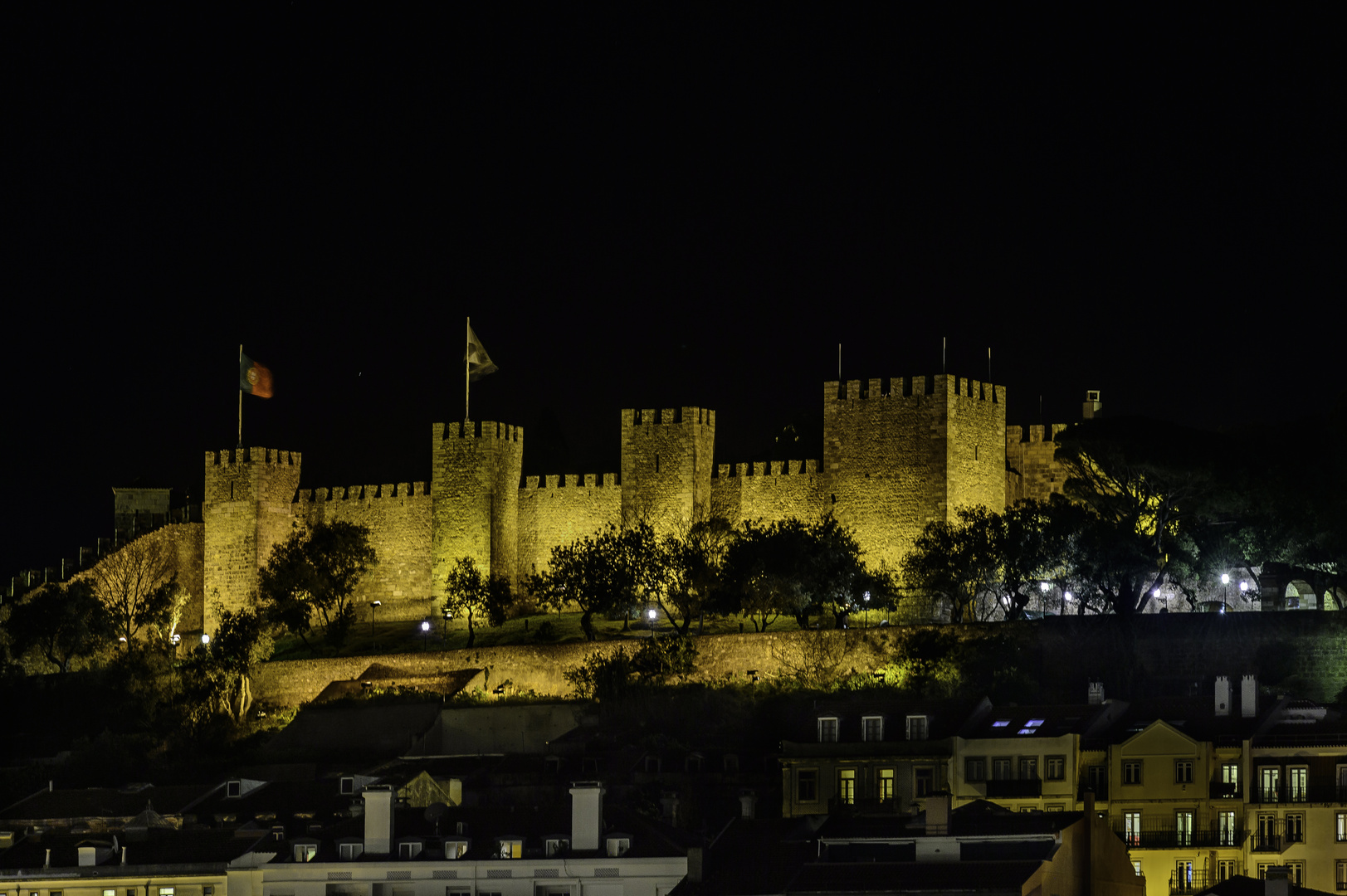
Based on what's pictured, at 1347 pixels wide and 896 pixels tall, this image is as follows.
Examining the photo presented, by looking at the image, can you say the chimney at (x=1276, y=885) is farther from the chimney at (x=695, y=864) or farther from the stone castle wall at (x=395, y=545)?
the stone castle wall at (x=395, y=545)

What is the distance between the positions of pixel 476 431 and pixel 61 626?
39.7 ft

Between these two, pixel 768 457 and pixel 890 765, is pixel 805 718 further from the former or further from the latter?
pixel 768 457

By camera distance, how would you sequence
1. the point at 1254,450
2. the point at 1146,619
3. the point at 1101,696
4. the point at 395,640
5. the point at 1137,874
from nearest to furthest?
the point at 1137,874
the point at 1101,696
the point at 1146,619
the point at 1254,450
the point at 395,640

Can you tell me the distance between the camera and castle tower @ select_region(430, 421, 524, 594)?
233 feet

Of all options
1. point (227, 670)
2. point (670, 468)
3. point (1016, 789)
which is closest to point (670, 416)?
point (670, 468)

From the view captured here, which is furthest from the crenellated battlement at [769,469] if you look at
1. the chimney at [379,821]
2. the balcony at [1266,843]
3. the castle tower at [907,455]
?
the chimney at [379,821]

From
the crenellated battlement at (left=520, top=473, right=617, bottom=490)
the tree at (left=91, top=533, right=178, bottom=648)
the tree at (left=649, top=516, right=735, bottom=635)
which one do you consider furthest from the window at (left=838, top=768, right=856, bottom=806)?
the tree at (left=91, top=533, right=178, bottom=648)

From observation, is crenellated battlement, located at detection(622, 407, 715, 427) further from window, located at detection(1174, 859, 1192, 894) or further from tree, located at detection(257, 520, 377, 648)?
window, located at detection(1174, 859, 1192, 894)

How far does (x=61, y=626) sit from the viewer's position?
7050 centimetres

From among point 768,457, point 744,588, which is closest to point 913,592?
point 744,588

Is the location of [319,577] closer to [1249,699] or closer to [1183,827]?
[1249,699]

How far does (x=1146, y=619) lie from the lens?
5703 centimetres

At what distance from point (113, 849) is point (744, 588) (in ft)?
69.0

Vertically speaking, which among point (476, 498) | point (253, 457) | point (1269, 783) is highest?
point (253, 457)
